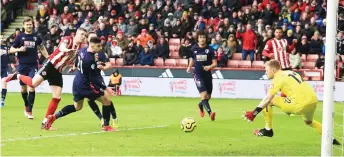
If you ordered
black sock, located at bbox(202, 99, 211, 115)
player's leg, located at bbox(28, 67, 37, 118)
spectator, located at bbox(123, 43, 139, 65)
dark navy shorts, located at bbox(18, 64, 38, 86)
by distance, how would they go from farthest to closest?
spectator, located at bbox(123, 43, 139, 65)
dark navy shorts, located at bbox(18, 64, 38, 86)
black sock, located at bbox(202, 99, 211, 115)
player's leg, located at bbox(28, 67, 37, 118)

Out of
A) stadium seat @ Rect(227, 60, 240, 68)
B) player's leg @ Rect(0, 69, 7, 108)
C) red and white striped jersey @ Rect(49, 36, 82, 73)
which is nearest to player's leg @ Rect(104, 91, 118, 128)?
red and white striped jersey @ Rect(49, 36, 82, 73)

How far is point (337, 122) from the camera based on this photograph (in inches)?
707

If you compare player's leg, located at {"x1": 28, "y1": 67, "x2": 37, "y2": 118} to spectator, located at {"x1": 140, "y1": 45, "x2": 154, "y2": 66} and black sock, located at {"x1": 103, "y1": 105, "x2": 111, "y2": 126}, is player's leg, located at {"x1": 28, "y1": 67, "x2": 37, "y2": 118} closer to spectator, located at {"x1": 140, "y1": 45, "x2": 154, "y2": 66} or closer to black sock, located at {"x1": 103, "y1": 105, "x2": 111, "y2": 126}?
black sock, located at {"x1": 103, "y1": 105, "x2": 111, "y2": 126}

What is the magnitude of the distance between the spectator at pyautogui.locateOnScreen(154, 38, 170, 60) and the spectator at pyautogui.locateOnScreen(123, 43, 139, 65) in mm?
859

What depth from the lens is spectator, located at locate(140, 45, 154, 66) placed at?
30.4 metres

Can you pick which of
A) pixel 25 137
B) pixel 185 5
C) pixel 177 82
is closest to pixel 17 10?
pixel 185 5

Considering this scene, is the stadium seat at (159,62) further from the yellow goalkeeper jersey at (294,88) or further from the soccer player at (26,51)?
the yellow goalkeeper jersey at (294,88)

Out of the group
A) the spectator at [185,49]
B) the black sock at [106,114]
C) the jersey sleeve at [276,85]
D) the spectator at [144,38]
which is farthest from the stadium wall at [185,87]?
the jersey sleeve at [276,85]

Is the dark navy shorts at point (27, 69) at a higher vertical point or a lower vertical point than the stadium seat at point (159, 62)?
higher

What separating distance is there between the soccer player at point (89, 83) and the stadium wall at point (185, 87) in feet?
43.3

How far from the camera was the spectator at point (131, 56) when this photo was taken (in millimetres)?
30658

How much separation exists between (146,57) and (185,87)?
9.16 feet

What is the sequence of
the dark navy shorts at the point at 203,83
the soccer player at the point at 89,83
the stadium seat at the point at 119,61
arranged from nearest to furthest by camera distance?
the soccer player at the point at 89,83 < the dark navy shorts at the point at 203,83 < the stadium seat at the point at 119,61

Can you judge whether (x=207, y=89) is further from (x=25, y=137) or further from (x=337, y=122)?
(x=25, y=137)
